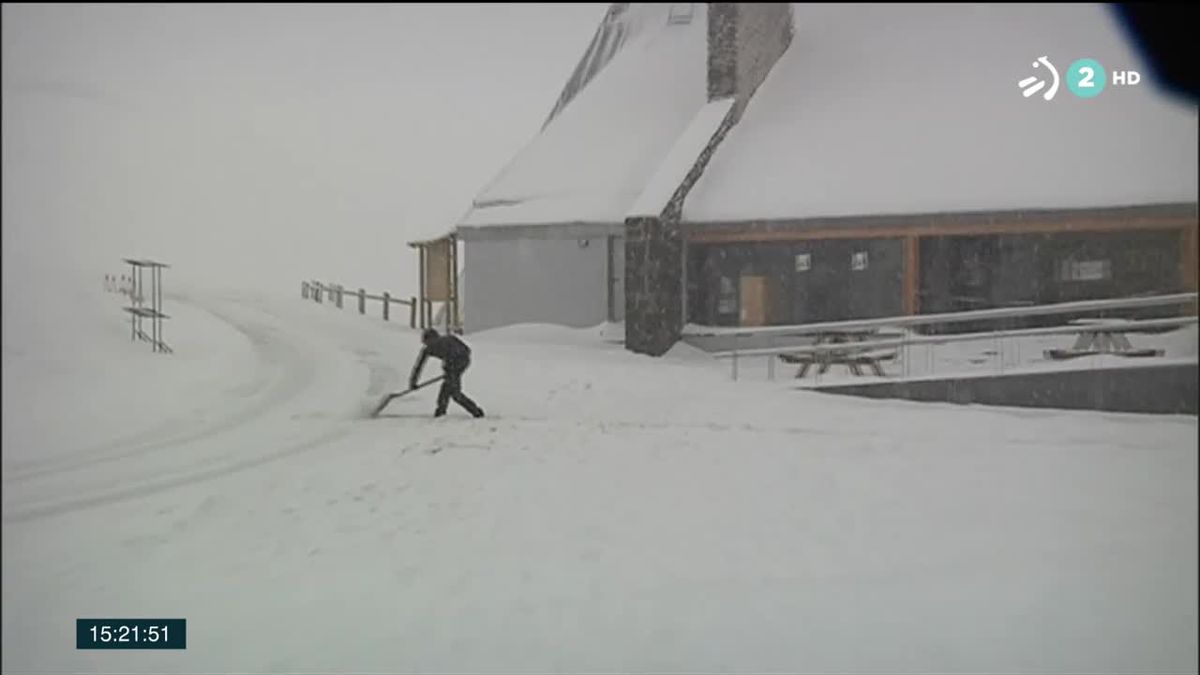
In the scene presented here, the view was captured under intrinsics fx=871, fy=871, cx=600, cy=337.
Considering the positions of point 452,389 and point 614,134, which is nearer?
point 452,389

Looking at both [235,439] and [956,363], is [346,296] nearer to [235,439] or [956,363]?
[235,439]

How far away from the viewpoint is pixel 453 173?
240 centimetres

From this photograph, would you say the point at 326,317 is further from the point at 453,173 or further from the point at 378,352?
the point at 453,173

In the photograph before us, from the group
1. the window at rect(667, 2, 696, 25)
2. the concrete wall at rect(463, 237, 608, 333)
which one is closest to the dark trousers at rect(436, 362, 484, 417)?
the concrete wall at rect(463, 237, 608, 333)

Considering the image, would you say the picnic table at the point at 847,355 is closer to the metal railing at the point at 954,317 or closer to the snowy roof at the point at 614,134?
the metal railing at the point at 954,317

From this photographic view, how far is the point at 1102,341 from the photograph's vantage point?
7.59 ft

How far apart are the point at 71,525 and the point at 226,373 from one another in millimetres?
514

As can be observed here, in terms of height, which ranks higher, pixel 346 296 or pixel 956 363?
pixel 346 296

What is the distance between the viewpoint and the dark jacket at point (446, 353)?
7.52 feet

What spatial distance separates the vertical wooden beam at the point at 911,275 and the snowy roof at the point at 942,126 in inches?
4.9

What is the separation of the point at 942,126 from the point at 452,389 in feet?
4.99

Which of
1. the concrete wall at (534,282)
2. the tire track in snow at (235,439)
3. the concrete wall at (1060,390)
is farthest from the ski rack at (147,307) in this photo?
the concrete wall at (1060,390)
